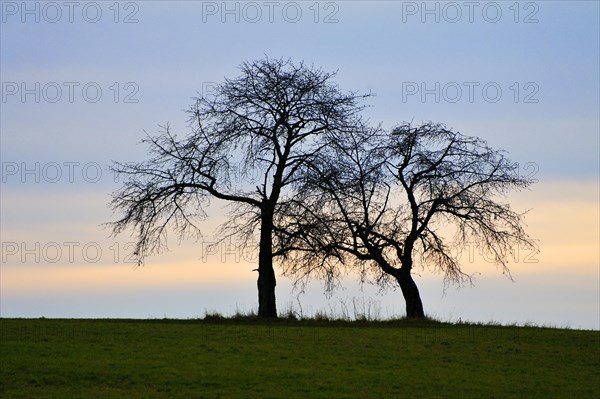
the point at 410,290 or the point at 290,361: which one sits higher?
the point at 410,290

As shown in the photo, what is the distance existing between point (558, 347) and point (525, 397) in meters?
7.18

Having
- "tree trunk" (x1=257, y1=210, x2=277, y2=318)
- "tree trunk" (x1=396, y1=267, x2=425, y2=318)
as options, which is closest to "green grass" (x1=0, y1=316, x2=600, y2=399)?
"tree trunk" (x1=257, y1=210, x2=277, y2=318)

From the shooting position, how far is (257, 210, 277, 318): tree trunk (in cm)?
3766

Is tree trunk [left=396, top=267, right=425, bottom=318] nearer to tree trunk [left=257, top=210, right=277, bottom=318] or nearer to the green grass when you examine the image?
the green grass

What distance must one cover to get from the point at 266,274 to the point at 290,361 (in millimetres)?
11801

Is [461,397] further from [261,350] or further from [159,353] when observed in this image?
[159,353]

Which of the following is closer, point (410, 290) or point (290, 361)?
point (290, 361)

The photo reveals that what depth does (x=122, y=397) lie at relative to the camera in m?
22.7

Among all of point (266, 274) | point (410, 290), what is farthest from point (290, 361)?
point (410, 290)

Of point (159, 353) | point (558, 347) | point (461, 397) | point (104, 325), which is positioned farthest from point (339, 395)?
point (104, 325)

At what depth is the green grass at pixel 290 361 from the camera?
77.6 ft

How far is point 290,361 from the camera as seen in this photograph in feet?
86.9

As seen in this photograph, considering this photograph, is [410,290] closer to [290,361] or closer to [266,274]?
[266,274]

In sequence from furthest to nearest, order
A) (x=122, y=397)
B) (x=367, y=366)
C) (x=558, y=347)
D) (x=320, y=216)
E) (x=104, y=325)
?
1. (x=320, y=216)
2. (x=104, y=325)
3. (x=558, y=347)
4. (x=367, y=366)
5. (x=122, y=397)
